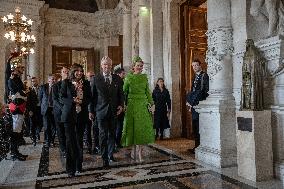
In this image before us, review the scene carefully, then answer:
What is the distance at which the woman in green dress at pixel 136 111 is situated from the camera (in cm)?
→ 546

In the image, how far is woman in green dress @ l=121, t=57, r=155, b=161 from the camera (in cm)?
546

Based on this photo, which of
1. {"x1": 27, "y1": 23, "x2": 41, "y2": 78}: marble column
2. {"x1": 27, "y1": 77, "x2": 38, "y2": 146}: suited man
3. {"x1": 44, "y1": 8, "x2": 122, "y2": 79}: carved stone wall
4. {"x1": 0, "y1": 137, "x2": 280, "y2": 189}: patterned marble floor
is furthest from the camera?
{"x1": 44, "y1": 8, "x2": 122, "y2": 79}: carved stone wall

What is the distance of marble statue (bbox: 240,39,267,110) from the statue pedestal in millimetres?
153

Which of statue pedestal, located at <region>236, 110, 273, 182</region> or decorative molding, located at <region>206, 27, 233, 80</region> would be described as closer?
statue pedestal, located at <region>236, 110, 273, 182</region>

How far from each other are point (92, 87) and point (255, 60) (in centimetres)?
263

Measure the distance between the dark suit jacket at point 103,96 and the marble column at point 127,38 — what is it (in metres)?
7.26

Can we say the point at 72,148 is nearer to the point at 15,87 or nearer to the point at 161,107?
the point at 15,87

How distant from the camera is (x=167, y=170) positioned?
4.77 metres

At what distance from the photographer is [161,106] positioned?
8.08 meters

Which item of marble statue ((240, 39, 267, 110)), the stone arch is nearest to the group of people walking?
marble statue ((240, 39, 267, 110))

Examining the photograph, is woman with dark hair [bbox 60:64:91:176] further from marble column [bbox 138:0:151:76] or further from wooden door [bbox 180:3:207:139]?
marble column [bbox 138:0:151:76]

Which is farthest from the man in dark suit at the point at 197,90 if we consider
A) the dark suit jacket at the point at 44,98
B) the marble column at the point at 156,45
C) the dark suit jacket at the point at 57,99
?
the dark suit jacket at the point at 44,98

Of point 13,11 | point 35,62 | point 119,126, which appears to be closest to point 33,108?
point 119,126

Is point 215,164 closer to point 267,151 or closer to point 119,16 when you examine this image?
point 267,151
